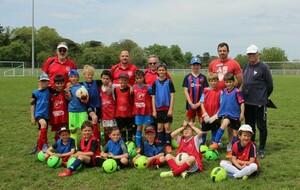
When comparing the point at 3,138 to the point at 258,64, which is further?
the point at 3,138

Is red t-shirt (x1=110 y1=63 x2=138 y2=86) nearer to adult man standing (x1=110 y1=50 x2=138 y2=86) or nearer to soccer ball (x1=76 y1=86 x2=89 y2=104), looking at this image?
adult man standing (x1=110 y1=50 x2=138 y2=86)

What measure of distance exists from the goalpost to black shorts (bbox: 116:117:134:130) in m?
47.2

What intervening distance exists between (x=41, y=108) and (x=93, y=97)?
4.00 ft

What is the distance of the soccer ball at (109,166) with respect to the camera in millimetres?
6310

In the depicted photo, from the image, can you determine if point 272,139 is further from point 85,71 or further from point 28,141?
point 28,141

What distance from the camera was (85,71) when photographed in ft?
25.8

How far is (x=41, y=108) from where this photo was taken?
25.7 feet

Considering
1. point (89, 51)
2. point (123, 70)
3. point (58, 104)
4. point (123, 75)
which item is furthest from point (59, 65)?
point (89, 51)

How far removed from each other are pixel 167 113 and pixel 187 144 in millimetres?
1582

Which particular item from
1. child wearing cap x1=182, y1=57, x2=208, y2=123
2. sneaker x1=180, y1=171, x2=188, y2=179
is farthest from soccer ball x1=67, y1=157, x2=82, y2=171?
child wearing cap x1=182, y1=57, x2=208, y2=123

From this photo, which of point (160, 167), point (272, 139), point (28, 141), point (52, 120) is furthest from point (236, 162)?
point (28, 141)

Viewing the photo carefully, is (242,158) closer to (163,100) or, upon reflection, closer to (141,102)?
(163,100)

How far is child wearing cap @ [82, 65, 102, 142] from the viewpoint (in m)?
7.87

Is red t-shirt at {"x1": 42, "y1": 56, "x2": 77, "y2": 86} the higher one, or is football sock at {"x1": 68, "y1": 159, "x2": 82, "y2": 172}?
red t-shirt at {"x1": 42, "y1": 56, "x2": 77, "y2": 86}
